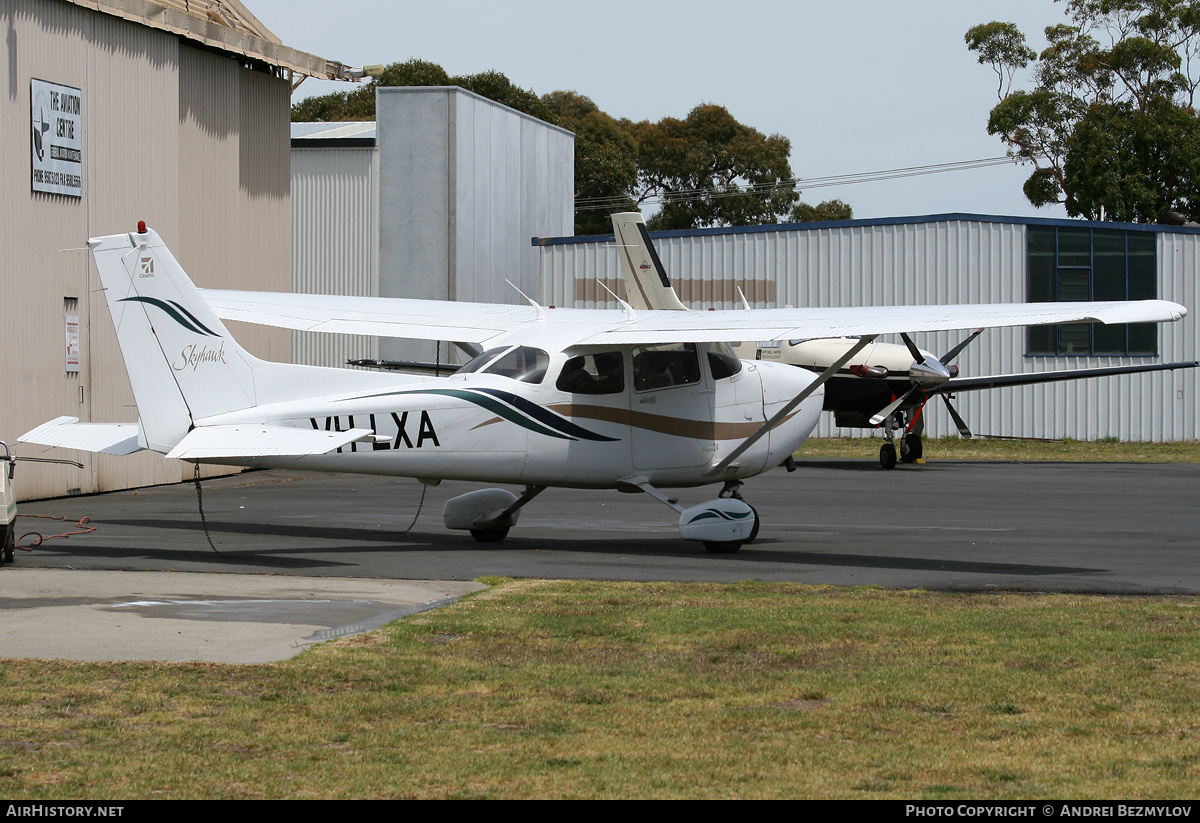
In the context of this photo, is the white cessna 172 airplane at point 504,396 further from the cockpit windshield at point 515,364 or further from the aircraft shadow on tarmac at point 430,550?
the aircraft shadow on tarmac at point 430,550

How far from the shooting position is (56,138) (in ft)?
61.8

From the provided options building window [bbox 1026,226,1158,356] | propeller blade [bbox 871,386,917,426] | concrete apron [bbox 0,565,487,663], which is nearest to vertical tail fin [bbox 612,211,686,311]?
propeller blade [bbox 871,386,917,426]

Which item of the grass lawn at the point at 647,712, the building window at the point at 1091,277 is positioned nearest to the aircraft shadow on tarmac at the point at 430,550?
the grass lawn at the point at 647,712

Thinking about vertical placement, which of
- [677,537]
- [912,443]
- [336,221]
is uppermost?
[336,221]

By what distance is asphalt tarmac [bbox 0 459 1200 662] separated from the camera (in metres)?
8.32

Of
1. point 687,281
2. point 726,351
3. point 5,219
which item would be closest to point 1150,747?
point 726,351

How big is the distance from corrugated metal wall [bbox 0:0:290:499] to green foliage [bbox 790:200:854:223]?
186 ft

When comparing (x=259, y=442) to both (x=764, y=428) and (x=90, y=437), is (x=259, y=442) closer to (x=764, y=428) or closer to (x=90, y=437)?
(x=90, y=437)

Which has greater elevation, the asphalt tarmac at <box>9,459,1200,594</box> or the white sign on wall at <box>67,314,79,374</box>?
the white sign on wall at <box>67,314,79,374</box>

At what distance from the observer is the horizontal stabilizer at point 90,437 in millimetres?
11836

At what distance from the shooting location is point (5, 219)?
17797mm

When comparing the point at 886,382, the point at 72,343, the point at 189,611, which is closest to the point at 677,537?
the point at 189,611

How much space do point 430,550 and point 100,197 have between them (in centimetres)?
1035

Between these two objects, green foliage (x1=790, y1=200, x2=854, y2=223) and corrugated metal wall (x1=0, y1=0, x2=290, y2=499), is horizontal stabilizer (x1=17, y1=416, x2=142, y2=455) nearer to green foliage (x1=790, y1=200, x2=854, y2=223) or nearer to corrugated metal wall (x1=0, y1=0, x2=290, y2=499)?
corrugated metal wall (x1=0, y1=0, x2=290, y2=499)
